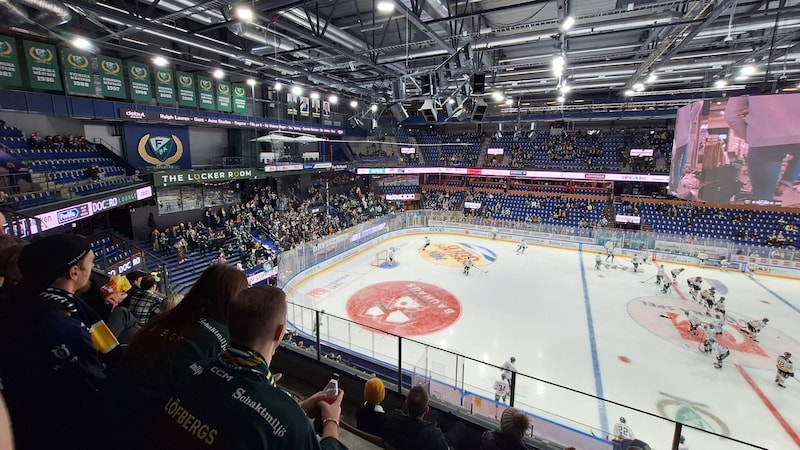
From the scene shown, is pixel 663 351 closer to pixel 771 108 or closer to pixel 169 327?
pixel 771 108

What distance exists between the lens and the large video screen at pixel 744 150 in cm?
678

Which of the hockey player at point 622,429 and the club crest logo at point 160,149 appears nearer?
the hockey player at point 622,429

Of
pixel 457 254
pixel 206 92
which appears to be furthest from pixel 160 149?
pixel 457 254

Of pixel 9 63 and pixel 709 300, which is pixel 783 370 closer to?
pixel 709 300

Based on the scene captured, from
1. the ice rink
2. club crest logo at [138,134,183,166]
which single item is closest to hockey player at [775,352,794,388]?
the ice rink

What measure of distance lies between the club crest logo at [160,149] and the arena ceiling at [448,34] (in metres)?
3.90

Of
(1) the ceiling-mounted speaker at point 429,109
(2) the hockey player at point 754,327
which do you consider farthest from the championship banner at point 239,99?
(2) the hockey player at point 754,327

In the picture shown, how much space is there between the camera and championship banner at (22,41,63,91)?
12.7 metres

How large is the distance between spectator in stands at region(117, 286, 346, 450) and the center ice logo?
19.1 m

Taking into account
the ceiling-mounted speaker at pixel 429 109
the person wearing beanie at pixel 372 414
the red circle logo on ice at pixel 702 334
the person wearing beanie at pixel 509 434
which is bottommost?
the red circle logo on ice at pixel 702 334

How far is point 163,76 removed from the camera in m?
16.9

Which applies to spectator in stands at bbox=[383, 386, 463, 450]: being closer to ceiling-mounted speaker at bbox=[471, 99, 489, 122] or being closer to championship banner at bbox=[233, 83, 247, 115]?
ceiling-mounted speaker at bbox=[471, 99, 489, 122]

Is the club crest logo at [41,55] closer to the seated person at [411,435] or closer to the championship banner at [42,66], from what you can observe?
the championship banner at [42,66]

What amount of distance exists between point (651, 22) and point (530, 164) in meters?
23.6
